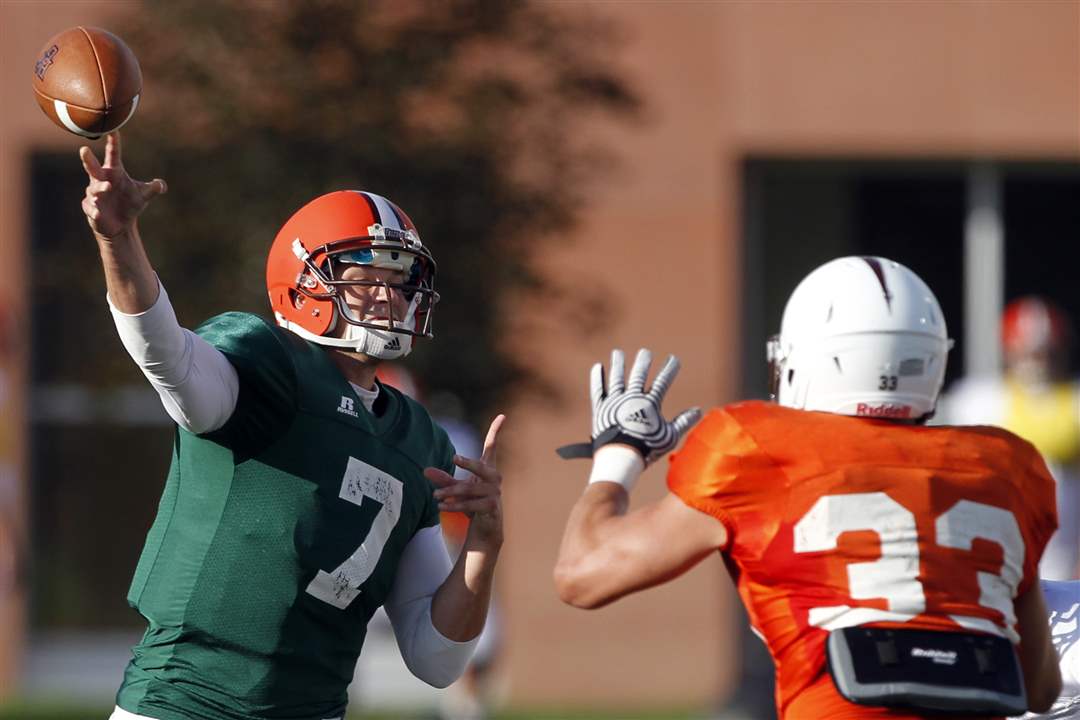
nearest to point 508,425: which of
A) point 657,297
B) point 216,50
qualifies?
point 657,297

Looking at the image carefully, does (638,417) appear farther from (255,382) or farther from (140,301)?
(140,301)

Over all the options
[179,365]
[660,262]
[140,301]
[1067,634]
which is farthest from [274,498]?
[660,262]

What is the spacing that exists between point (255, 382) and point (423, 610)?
79 cm

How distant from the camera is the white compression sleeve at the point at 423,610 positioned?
13.1 ft

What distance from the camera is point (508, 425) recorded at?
1052 centimetres

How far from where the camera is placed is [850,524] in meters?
3.14

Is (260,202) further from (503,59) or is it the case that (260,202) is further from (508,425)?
(508,425)

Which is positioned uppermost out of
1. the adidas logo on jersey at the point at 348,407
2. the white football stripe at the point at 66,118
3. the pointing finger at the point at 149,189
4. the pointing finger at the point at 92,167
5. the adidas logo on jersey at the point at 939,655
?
the white football stripe at the point at 66,118

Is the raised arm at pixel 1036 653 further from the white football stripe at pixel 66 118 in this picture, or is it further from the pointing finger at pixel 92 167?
the white football stripe at pixel 66 118

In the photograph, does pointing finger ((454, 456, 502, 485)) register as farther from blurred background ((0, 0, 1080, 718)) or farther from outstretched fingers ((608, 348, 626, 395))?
blurred background ((0, 0, 1080, 718))

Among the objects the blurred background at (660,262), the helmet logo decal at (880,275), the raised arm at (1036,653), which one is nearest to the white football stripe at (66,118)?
the helmet logo decal at (880,275)

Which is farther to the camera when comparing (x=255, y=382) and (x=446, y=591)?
(x=446, y=591)

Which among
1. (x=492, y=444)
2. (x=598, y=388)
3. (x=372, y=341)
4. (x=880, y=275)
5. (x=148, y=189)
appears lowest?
(x=492, y=444)

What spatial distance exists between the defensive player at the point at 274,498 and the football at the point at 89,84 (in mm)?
286
